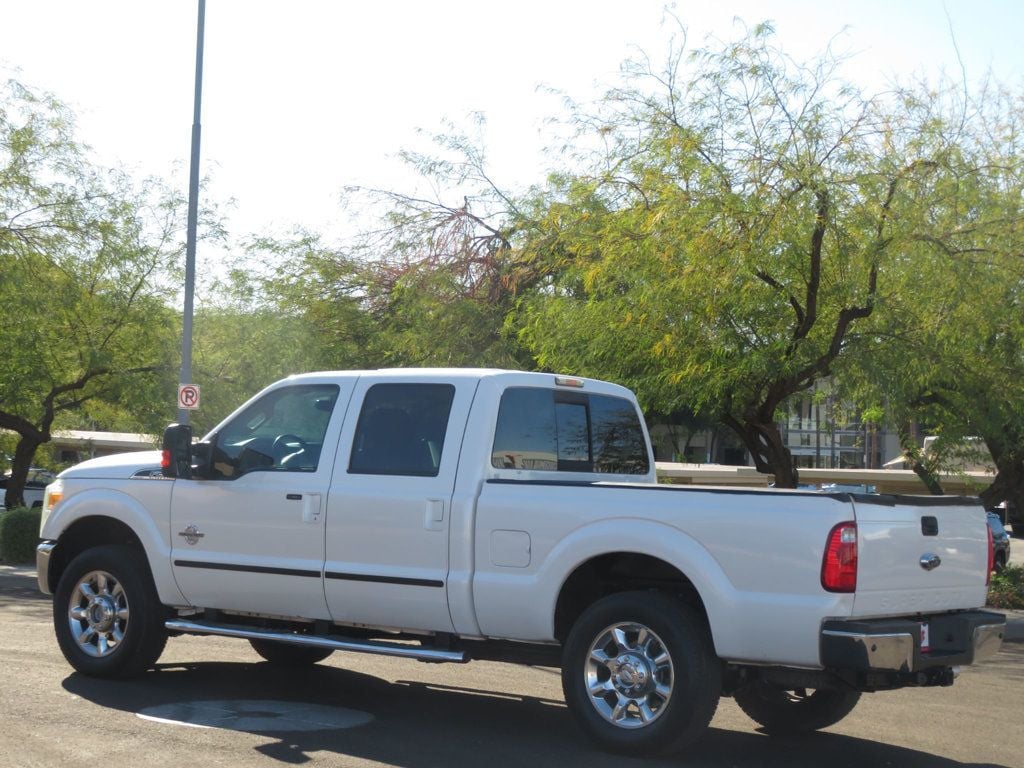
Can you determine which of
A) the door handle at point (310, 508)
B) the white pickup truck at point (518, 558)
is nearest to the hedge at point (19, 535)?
the white pickup truck at point (518, 558)

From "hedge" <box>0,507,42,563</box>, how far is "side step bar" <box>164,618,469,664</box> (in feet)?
44.1

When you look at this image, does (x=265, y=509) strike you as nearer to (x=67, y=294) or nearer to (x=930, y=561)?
(x=930, y=561)

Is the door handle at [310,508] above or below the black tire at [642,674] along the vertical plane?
above

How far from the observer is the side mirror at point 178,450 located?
8141 millimetres

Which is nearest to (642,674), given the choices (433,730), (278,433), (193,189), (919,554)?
(433,730)

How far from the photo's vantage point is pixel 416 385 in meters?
7.84

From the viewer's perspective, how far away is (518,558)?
6.98 m

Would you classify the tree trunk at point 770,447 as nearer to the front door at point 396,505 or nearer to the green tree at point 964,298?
the green tree at point 964,298

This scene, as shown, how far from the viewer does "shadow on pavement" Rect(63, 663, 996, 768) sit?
6.65 meters

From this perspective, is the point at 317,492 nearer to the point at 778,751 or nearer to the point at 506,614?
the point at 506,614

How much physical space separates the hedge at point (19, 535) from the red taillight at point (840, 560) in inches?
674

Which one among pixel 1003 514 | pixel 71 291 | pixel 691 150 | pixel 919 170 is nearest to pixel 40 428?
pixel 71 291

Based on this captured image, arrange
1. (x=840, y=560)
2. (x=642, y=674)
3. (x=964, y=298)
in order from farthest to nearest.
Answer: (x=964, y=298), (x=642, y=674), (x=840, y=560)

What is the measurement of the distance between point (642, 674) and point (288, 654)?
381 centimetres
